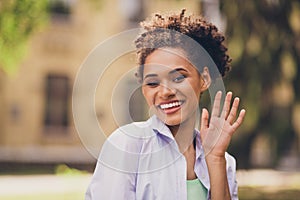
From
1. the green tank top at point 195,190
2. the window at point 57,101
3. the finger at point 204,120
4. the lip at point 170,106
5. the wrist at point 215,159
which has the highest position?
the window at point 57,101

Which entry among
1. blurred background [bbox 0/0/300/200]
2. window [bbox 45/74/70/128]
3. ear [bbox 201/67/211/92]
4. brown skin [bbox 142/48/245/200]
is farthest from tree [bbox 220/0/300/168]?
window [bbox 45/74/70/128]

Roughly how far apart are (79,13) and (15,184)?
8.40 meters

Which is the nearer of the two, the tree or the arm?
the arm

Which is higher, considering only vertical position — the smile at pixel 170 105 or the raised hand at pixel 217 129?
the smile at pixel 170 105

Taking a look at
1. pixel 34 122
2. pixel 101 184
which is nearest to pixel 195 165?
pixel 101 184

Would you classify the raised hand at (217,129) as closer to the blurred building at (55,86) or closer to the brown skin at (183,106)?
the brown skin at (183,106)

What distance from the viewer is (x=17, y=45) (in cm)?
936

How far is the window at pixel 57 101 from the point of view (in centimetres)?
2098

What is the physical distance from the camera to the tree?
1045 cm

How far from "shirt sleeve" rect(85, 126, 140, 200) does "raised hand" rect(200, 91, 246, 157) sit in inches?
10.7

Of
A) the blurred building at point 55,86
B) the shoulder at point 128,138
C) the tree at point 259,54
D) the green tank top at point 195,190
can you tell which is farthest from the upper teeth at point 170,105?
the blurred building at point 55,86

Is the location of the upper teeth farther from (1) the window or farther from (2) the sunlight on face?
(1) the window

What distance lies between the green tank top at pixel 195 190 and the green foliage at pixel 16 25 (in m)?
7.12

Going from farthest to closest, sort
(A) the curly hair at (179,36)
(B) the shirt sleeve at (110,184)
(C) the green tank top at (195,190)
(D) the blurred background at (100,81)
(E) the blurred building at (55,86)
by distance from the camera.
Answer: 1. (E) the blurred building at (55,86)
2. (D) the blurred background at (100,81)
3. (A) the curly hair at (179,36)
4. (C) the green tank top at (195,190)
5. (B) the shirt sleeve at (110,184)
